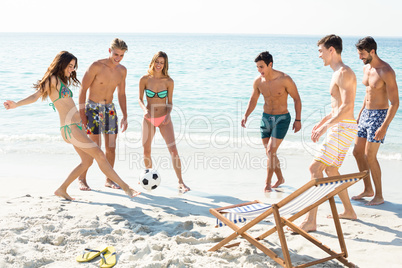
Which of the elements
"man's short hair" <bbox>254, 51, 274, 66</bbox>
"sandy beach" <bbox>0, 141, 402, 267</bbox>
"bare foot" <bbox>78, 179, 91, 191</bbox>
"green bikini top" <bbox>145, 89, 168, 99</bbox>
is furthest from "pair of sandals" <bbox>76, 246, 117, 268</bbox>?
"man's short hair" <bbox>254, 51, 274, 66</bbox>

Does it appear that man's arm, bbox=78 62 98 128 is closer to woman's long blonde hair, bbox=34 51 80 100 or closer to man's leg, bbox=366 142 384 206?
woman's long blonde hair, bbox=34 51 80 100

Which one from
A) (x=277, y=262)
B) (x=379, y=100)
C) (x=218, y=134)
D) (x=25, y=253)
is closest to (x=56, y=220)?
(x=25, y=253)

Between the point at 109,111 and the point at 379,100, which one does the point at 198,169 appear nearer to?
the point at 109,111

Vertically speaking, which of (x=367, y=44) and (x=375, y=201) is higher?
(x=367, y=44)

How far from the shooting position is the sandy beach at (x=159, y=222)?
3732 mm

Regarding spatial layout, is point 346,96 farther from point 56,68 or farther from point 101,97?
point 101,97

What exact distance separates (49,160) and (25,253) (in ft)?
13.4

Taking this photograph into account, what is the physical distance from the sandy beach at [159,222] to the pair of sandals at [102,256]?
6 centimetres

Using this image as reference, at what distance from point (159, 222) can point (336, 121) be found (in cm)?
213

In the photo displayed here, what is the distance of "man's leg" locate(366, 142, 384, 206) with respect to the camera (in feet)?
17.1

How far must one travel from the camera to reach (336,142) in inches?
166

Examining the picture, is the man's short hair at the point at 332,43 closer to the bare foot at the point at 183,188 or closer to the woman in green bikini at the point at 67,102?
the woman in green bikini at the point at 67,102
